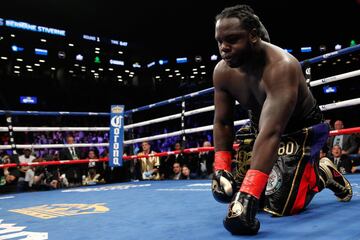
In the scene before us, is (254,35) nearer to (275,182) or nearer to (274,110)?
(274,110)

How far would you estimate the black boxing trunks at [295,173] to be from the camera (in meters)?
1.37

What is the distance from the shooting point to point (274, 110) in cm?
122

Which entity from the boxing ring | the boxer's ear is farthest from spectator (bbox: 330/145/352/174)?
the boxer's ear

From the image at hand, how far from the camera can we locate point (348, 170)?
387 cm

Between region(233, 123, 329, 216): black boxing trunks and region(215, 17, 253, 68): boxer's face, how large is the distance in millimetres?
410

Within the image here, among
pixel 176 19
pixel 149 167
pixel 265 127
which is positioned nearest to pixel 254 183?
pixel 265 127

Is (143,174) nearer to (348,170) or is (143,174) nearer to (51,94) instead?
(348,170)

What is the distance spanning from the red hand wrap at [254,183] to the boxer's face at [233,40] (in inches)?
15.8

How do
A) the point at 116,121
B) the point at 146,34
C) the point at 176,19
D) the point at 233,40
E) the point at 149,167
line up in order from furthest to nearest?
the point at 146,34 < the point at 176,19 < the point at 149,167 < the point at 116,121 < the point at 233,40

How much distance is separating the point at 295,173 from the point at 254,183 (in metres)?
0.31

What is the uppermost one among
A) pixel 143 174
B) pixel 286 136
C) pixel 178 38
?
pixel 178 38

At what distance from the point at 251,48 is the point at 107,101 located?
19689mm

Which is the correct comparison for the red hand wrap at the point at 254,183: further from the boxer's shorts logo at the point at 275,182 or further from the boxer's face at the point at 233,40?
the boxer's face at the point at 233,40

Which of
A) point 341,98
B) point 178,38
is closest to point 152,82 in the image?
point 178,38
